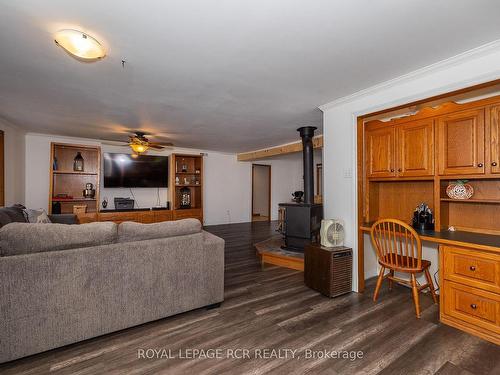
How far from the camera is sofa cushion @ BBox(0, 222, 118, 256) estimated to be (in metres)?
1.66

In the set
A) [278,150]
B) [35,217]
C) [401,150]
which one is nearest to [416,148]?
[401,150]

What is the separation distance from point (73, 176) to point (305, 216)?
5242 mm

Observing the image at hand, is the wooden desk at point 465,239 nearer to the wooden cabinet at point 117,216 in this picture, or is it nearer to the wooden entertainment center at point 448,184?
the wooden entertainment center at point 448,184

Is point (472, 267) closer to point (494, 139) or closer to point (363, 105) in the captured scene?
point (494, 139)

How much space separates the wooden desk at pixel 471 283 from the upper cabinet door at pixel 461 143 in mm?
649

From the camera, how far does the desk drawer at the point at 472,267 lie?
1.85 m

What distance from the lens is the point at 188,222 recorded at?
229 centimetres

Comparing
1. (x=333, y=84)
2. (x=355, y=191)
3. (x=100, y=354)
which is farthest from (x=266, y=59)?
(x=100, y=354)

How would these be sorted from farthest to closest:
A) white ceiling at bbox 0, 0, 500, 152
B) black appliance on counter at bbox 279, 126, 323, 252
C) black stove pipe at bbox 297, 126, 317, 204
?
black stove pipe at bbox 297, 126, 317, 204, black appliance on counter at bbox 279, 126, 323, 252, white ceiling at bbox 0, 0, 500, 152

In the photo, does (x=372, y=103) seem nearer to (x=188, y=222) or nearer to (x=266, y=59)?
(x=266, y=59)

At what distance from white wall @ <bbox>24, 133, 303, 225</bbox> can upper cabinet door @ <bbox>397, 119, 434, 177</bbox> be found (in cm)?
446

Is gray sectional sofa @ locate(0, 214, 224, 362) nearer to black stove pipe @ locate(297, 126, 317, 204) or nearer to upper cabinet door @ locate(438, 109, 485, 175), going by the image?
black stove pipe @ locate(297, 126, 317, 204)

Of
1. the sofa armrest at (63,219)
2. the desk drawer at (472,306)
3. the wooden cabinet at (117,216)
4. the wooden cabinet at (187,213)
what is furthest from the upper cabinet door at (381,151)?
the wooden cabinet at (117,216)

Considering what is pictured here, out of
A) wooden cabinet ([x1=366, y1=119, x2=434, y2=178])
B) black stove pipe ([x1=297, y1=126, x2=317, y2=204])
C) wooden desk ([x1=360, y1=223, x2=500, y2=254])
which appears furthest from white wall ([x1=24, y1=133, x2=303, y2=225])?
wooden desk ([x1=360, y1=223, x2=500, y2=254])
